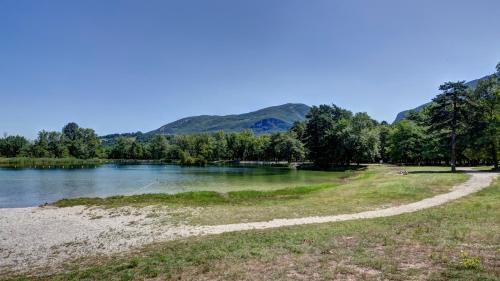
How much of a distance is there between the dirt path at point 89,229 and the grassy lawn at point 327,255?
197cm

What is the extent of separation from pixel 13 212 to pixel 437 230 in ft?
104

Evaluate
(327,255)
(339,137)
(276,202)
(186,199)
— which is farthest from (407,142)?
(327,255)

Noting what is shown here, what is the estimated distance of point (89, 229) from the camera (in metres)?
21.5

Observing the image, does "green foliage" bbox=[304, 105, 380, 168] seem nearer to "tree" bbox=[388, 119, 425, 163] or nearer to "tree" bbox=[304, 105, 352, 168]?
"tree" bbox=[304, 105, 352, 168]

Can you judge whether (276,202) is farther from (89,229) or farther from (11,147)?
(11,147)

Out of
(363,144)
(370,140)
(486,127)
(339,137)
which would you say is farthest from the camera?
(339,137)

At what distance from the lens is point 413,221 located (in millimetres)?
18250

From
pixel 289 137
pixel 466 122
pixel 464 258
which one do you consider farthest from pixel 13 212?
pixel 289 137

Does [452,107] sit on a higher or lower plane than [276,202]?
higher

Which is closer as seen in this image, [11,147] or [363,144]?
[363,144]

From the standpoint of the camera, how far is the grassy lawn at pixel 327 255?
10.4 m

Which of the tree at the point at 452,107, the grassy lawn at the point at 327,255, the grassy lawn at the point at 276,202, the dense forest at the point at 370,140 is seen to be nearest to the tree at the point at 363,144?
the dense forest at the point at 370,140

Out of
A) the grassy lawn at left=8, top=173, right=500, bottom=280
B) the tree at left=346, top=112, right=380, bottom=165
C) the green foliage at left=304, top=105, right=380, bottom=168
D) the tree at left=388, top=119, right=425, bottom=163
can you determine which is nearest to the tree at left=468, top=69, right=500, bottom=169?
the tree at left=388, top=119, right=425, bottom=163

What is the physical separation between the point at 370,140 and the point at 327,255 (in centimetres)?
9158
